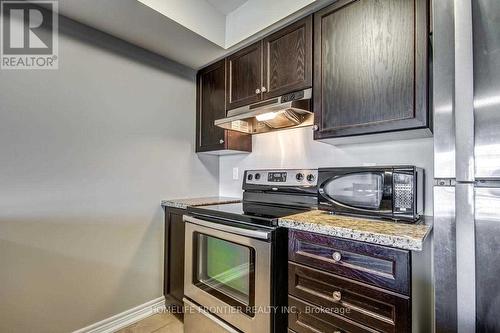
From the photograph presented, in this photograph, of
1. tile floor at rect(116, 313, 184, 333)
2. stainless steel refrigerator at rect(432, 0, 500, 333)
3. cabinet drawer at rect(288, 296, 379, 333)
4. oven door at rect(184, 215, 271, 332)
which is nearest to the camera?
stainless steel refrigerator at rect(432, 0, 500, 333)

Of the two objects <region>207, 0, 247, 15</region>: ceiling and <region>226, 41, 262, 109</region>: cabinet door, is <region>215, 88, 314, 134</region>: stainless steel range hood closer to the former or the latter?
<region>226, 41, 262, 109</region>: cabinet door

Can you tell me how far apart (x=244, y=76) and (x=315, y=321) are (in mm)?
1644

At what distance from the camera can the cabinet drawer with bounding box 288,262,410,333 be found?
0.86 meters

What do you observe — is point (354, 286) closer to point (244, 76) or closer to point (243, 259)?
point (243, 259)

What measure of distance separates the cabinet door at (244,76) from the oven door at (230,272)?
97 cm

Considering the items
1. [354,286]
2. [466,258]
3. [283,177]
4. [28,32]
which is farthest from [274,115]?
[28,32]

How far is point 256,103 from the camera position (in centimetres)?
172

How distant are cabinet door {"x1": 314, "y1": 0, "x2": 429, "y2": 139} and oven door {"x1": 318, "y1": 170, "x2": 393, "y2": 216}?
24 centimetres

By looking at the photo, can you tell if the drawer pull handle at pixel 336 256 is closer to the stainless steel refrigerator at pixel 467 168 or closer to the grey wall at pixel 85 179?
the stainless steel refrigerator at pixel 467 168

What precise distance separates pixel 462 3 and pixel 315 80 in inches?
29.9

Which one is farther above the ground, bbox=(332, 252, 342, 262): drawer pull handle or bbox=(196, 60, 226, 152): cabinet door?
bbox=(196, 60, 226, 152): cabinet door

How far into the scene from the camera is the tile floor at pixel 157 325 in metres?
1.74

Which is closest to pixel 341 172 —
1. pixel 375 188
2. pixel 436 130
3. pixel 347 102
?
Answer: pixel 375 188

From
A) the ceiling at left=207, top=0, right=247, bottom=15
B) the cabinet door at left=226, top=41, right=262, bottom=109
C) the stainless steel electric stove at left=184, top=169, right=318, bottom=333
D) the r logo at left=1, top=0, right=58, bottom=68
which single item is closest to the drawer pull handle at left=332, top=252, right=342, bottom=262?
the stainless steel electric stove at left=184, top=169, right=318, bottom=333
